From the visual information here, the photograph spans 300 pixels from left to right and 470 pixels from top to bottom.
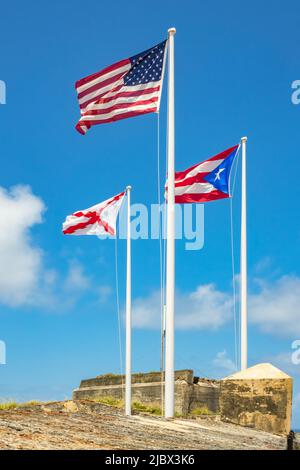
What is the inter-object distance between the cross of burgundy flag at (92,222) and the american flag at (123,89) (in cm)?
609

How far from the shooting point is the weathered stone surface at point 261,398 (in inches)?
503

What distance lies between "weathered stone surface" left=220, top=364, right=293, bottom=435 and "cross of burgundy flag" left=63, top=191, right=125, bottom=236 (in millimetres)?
11818

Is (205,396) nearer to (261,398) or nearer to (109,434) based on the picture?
(261,398)

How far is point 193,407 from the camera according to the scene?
96.1 feet

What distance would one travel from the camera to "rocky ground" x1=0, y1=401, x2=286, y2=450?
27.2ft

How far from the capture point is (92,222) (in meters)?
24.5

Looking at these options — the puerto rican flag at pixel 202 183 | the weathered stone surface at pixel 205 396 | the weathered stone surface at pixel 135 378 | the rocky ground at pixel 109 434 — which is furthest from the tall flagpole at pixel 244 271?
the rocky ground at pixel 109 434

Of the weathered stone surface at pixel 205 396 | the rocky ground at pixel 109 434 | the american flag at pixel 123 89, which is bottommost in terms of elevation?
the rocky ground at pixel 109 434

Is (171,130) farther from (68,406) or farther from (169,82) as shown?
(68,406)

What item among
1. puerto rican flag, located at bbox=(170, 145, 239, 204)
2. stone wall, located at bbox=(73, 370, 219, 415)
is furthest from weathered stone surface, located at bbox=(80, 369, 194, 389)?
puerto rican flag, located at bbox=(170, 145, 239, 204)

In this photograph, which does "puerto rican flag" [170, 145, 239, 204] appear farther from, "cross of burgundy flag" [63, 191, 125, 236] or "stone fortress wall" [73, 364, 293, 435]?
"stone fortress wall" [73, 364, 293, 435]

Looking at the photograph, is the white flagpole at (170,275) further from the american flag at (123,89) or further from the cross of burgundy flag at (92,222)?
the cross of burgundy flag at (92,222)

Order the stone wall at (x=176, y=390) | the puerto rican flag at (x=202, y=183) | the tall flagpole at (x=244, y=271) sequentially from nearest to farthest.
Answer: the puerto rican flag at (x=202, y=183) → the tall flagpole at (x=244, y=271) → the stone wall at (x=176, y=390)
